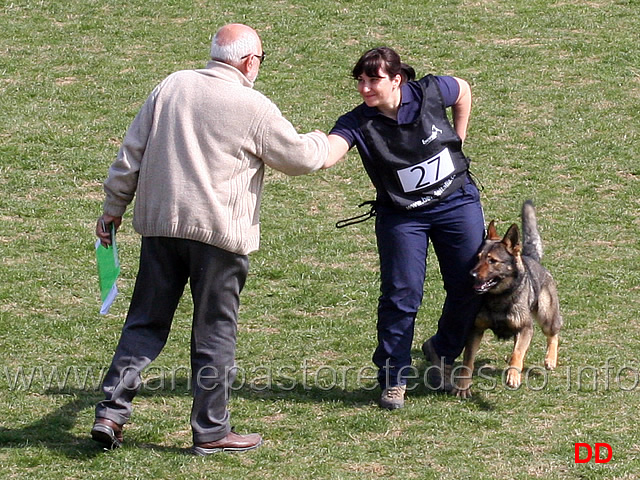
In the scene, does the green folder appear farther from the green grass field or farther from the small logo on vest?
the small logo on vest

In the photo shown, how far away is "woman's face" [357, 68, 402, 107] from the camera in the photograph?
208 inches

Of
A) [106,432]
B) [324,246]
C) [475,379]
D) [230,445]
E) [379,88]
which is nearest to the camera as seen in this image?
[106,432]

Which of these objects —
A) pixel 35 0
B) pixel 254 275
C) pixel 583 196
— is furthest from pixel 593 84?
pixel 35 0

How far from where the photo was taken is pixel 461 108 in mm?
5727

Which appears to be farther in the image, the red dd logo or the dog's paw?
the dog's paw

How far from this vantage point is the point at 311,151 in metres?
4.79

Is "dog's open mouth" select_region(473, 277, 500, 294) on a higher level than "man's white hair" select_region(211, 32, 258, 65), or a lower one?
lower

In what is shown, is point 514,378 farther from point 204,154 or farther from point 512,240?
point 204,154

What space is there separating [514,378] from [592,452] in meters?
0.93

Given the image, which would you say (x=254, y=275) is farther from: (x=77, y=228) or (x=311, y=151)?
(x=311, y=151)

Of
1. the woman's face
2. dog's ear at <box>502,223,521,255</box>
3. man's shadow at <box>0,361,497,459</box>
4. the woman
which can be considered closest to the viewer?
man's shadow at <box>0,361,497,459</box>

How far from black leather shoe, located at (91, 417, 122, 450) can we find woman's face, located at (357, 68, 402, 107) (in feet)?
7.02

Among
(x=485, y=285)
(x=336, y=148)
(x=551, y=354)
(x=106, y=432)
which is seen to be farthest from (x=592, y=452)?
(x=106, y=432)

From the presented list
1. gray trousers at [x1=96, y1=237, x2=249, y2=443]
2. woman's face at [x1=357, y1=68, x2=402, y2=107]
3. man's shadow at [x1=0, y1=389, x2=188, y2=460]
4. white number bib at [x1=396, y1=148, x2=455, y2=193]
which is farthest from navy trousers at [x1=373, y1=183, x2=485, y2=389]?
man's shadow at [x1=0, y1=389, x2=188, y2=460]
